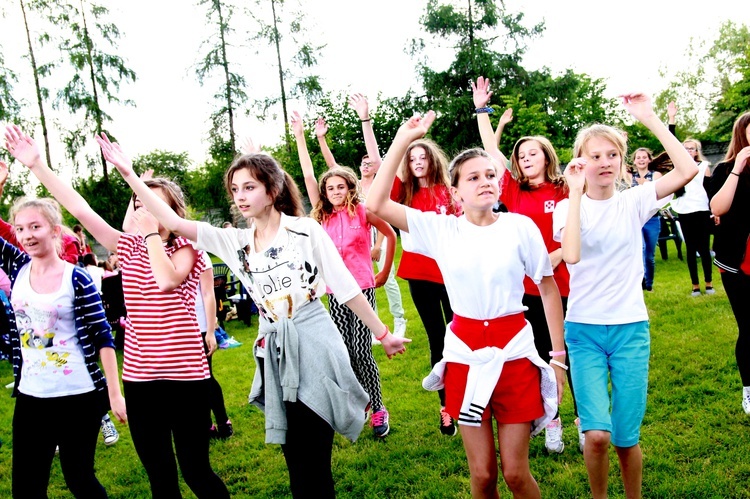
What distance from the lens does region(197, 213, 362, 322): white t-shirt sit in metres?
2.82

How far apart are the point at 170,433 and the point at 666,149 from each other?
9.97 ft

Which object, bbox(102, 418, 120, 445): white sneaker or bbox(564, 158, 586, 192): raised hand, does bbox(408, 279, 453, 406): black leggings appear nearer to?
bbox(564, 158, 586, 192): raised hand

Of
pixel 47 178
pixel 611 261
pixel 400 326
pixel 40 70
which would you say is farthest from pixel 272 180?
pixel 40 70

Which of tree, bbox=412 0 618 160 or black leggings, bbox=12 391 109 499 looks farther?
tree, bbox=412 0 618 160

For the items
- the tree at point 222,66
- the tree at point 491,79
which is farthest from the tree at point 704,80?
the tree at point 222,66

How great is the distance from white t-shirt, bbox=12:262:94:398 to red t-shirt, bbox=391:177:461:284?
7.84ft

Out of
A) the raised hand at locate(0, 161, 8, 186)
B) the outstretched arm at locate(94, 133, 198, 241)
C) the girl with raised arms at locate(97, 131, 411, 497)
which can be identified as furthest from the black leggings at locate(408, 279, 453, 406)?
the raised hand at locate(0, 161, 8, 186)

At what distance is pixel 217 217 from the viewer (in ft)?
97.6

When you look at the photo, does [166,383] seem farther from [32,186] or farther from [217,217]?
[217,217]

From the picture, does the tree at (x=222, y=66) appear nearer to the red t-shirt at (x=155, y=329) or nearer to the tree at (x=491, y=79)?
the tree at (x=491, y=79)

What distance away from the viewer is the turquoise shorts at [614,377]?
294 cm

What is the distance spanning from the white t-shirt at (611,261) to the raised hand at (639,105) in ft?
1.30

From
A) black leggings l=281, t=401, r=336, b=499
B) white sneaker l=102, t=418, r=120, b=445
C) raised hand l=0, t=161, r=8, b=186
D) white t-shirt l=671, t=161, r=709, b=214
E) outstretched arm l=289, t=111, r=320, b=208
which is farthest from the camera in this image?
white t-shirt l=671, t=161, r=709, b=214

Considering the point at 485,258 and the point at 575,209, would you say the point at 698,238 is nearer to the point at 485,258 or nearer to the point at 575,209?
the point at 575,209
